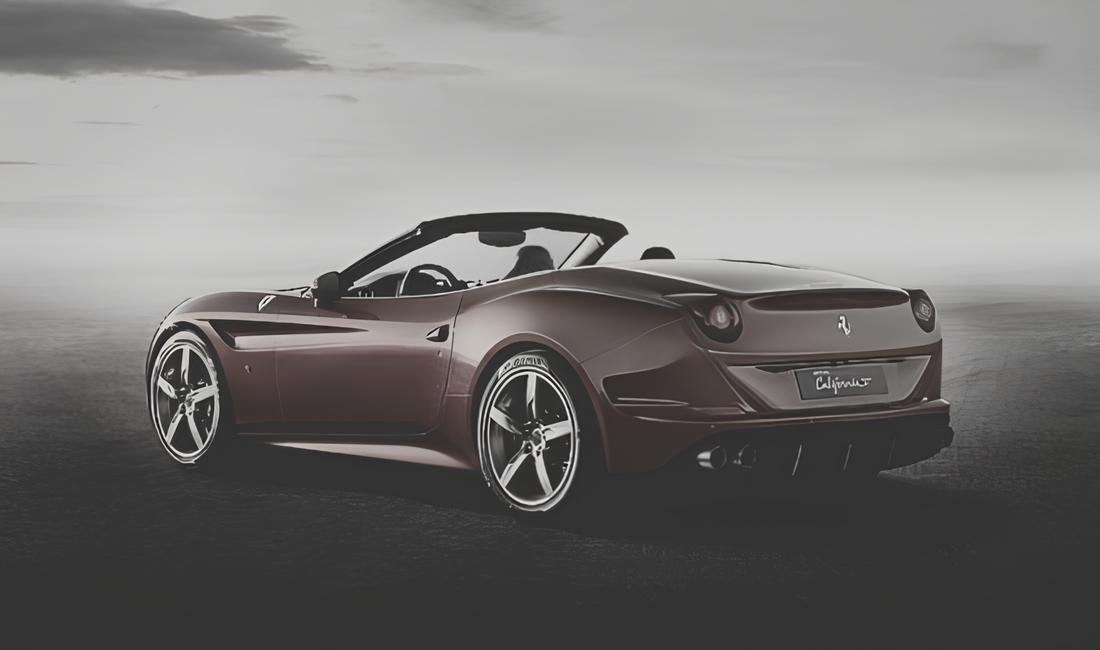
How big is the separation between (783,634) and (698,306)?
174 cm

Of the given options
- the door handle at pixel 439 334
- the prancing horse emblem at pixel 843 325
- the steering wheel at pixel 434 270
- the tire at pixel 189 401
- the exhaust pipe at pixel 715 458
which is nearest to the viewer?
the exhaust pipe at pixel 715 458

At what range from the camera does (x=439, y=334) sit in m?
6.40

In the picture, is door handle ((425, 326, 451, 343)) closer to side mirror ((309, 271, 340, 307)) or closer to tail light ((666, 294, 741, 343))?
side mirror ((309, 271, 340, 307))

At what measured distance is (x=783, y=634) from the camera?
13.8ft

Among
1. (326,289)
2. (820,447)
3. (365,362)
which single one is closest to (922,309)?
(820,447)

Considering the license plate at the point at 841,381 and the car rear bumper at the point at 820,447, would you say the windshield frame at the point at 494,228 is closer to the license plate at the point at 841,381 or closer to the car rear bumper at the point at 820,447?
the license plate at the point at 841,381

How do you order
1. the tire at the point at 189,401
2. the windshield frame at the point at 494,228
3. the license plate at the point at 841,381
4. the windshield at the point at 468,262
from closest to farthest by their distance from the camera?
1. the license plate at the point at 841,381
2. the windshield frame at the point at 494,228
3. the windshield at the point at 468,262
4. the tire at the point at 189,401

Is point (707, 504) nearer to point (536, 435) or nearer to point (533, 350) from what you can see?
point (536, 435)

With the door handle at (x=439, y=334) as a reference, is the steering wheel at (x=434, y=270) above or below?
above

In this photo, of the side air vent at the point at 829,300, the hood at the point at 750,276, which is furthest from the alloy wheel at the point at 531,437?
the side air vent at the point at 829,300

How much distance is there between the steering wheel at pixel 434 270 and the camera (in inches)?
281

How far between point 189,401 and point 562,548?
3.05 meters

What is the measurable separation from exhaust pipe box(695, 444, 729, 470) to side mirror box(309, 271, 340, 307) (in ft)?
7.74

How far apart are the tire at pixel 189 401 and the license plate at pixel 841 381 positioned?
332 cm
